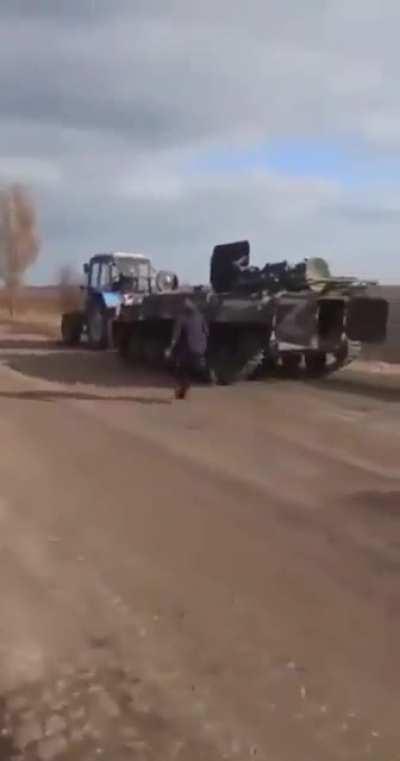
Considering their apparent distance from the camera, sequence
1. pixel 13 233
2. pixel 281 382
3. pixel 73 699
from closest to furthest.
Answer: pixel 73 699 → pixel 281 382 → pixel 13 233

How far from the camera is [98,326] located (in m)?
28.8

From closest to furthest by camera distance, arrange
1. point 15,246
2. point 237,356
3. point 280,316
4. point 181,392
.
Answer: point 181,392
point 280,316
point 237,356
point 15,246

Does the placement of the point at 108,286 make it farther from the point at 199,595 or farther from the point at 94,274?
the point at 199,595

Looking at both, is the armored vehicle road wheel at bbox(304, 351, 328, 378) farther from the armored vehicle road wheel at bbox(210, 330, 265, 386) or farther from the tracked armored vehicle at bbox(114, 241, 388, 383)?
the armored vehicle road wheel at bbox(210, 330, 265, 386)

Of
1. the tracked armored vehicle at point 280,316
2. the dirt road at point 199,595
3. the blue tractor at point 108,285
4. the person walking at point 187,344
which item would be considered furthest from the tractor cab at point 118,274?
the dirt road at point 199,595

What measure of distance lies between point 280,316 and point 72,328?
41.1 feet

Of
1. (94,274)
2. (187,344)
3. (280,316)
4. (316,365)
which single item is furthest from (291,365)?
(94,274)

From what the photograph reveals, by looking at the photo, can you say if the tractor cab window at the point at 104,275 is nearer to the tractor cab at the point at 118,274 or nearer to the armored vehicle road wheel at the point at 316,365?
the tractor cab at the point at 118,274

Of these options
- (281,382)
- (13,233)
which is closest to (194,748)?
(281,382)

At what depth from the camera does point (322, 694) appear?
199 inches

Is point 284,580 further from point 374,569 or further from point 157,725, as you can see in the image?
point 157,725

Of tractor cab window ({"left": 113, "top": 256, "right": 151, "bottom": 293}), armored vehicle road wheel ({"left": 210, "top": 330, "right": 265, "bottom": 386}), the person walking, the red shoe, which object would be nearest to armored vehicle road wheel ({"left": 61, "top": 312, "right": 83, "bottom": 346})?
tractor cab window ({"left": 113, "top": 256, "right": 151, "bottom": 293})

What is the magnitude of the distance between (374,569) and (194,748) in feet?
9.86

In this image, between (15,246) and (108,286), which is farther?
(15,246)
